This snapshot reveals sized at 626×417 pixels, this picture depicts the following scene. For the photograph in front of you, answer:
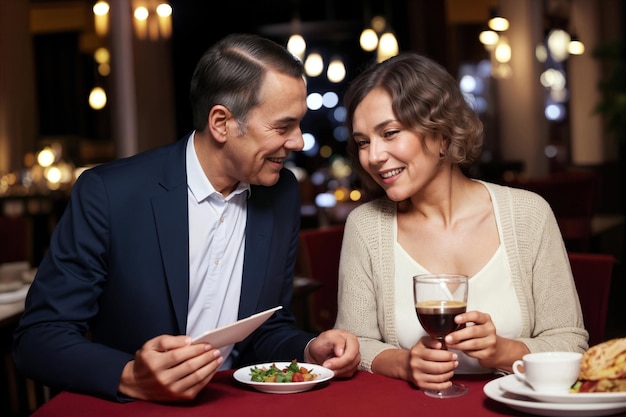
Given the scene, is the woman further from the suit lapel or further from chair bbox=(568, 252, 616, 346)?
the suit lapel

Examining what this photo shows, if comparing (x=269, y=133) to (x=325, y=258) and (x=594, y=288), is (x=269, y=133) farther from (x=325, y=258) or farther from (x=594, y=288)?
(x=325, y=258)

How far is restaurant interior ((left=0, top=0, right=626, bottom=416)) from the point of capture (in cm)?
483

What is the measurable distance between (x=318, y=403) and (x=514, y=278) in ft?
2.55

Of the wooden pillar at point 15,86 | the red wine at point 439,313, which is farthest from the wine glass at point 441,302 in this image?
the wooden pillar at point 15,86

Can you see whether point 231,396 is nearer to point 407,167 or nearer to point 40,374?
point 40,374

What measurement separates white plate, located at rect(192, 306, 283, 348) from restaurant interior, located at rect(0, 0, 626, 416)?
3.58ft

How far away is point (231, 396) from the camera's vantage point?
1.82 m

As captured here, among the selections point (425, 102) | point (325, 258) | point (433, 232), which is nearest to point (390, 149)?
point (425, 102)

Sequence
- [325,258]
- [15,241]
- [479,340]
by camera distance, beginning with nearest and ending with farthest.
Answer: [479,340], [325,258], [15,241]

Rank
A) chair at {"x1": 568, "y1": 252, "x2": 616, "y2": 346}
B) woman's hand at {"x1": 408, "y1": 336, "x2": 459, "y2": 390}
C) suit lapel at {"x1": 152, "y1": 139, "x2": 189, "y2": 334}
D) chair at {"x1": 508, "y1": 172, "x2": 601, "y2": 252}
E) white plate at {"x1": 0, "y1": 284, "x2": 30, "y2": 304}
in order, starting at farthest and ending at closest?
chair at {"x1": 508, "y1": 172, "x2": 601, "y2": 252} → white plate at {"x1": 0, "y1": 284, "x2": 30, "y2": 304} → chair at {"x1": 568, "y1": 252, "x2": 616, "y2": 346} → suit lapel at {"x1": 152, "y1": 139, "x2": 189, "y2": 334} → woman's hand at {"x1": 408, "y1": 336, "x2": 459, "y2": 390}

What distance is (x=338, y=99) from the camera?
1393 centimetres

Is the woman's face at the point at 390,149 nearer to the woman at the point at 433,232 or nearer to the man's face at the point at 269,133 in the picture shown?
the woman at the point at 433,232

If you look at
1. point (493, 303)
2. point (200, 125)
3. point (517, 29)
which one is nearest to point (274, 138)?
point (200, 125)

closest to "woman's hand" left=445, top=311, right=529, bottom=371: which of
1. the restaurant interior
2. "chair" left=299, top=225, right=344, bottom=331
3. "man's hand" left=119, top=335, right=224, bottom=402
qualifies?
"man's hand" left=119, top=335, right=224, bottom=402
